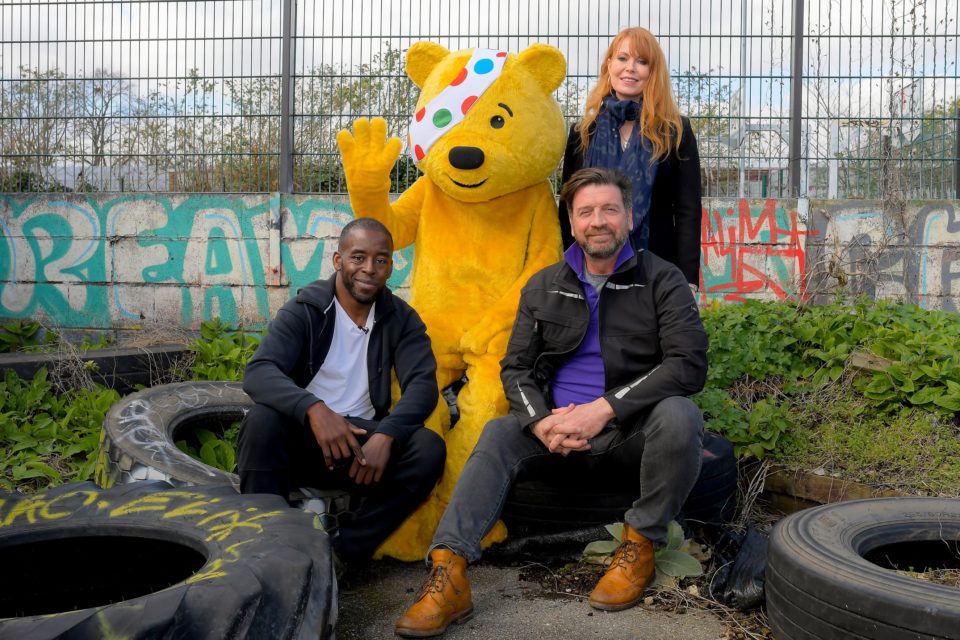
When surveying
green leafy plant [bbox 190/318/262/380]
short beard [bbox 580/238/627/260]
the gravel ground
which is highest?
short beard [bbox 580/238/627/260]

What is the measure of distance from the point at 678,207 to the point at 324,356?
1.77 metres

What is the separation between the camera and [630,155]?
3855 millimetres

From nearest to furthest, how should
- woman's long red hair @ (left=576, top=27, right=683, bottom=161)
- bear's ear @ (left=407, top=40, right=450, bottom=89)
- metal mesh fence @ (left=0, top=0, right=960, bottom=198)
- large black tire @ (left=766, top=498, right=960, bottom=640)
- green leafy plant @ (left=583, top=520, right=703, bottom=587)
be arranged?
large black tire @ (left=766, top=498, right=960, bottom=640) < green leafy plant @ (left=583, top=520, right=703, bottom=587) < woman's long red hair @ (left=576, top=27, right=683, bottom=161) < bear's ear @ (left=407, top=40, right=450, bottom=89) < metal mesh fence @ (left=0, top=0, right=960, bottom=198)

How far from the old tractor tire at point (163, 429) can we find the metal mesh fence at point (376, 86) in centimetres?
314

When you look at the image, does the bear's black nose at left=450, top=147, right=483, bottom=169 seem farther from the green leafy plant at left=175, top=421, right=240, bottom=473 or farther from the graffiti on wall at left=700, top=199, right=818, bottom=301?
the graffiti on wall at left=700, top=199, right=818, bottom=301

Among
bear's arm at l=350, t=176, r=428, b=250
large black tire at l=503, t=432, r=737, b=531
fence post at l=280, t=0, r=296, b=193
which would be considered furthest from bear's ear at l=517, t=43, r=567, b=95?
fence post at l=280, t=0, r=296, b=193

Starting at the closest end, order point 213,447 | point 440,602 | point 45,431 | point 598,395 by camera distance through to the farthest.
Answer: point 440,602, point 598,395, point 213,447, point 45,431

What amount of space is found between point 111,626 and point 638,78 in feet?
10.2

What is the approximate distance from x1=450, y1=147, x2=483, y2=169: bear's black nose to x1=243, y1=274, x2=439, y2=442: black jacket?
0.66 metres

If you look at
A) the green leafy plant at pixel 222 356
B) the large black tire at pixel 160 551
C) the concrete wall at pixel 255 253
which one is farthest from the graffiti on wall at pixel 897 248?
the large black tire at pixel 160 551

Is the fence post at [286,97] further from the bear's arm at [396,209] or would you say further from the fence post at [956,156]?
the fence post at [956,156]

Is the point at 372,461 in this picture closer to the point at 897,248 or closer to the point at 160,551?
the point at 160,551

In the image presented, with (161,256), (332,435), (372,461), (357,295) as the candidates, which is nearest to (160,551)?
(332,435)

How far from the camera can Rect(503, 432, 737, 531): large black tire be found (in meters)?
3.39
